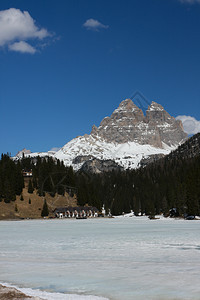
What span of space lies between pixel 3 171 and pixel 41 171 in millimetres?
23981

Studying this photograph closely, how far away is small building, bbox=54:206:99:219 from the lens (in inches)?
6978

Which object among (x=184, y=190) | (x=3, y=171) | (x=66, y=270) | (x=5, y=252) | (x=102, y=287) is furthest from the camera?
(x=3, y=171)

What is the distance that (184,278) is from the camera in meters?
19.5

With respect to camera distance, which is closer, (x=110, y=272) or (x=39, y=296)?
(x=39, y=296)

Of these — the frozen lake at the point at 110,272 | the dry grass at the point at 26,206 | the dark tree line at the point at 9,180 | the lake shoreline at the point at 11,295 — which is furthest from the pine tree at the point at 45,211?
the lake shoreline at the point at 11,295

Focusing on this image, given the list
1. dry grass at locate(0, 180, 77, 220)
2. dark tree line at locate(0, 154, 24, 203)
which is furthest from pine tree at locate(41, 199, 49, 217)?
dark tree line at locate(0, 154, 24, 203)

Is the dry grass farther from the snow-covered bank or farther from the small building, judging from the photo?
the snow-covered bank

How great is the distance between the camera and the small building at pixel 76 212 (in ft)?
582

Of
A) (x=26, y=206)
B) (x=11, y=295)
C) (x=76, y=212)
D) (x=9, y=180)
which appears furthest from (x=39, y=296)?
(x=76, y=212)

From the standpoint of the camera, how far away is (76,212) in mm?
186875

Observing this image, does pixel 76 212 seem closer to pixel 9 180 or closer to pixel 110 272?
pixel 9 180

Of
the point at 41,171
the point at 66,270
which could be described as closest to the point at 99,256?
the point at 66,270

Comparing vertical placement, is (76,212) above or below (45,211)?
below

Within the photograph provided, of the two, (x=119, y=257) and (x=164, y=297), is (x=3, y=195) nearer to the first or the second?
(x=119, y=257)
